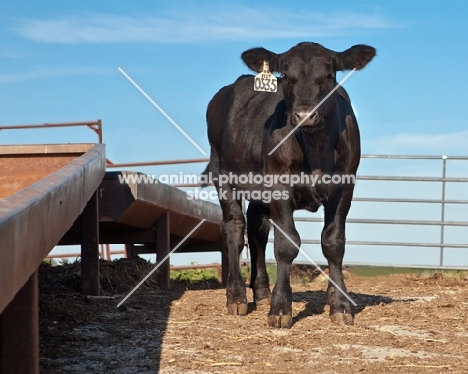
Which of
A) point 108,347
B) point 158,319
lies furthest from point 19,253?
point 158,319

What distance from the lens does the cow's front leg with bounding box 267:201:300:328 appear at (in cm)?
562

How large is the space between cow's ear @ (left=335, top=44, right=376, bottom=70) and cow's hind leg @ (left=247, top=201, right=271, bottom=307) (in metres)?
1.53

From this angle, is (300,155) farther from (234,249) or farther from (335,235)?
(234,249)

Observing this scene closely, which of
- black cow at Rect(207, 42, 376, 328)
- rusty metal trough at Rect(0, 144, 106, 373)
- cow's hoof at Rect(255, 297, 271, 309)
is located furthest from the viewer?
Answer: cow's hoof at Rect(255, 297, 271, 309)

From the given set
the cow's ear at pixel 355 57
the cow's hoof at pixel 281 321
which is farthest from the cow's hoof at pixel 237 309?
the cow's ear at pixel 355 57

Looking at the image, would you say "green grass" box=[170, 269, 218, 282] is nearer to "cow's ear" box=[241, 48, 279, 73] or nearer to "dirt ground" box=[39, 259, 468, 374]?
"dirt ground" box=[39, 259, 468, 374]

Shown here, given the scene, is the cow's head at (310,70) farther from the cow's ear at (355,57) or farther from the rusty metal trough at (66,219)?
the rusty metal trough at (66,219)

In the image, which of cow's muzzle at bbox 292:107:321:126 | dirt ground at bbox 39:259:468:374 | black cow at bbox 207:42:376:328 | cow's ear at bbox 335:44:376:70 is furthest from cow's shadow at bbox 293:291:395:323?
cow's ear at bbox 335:44:376:70

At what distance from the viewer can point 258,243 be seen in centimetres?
733

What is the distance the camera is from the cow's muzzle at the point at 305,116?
535 cm

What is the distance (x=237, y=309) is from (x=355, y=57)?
2112mm

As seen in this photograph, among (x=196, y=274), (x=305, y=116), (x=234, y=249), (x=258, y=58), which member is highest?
(x=258, y=58)

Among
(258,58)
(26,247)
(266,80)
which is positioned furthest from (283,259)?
(26,247)

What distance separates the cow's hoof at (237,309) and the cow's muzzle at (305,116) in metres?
1.71
